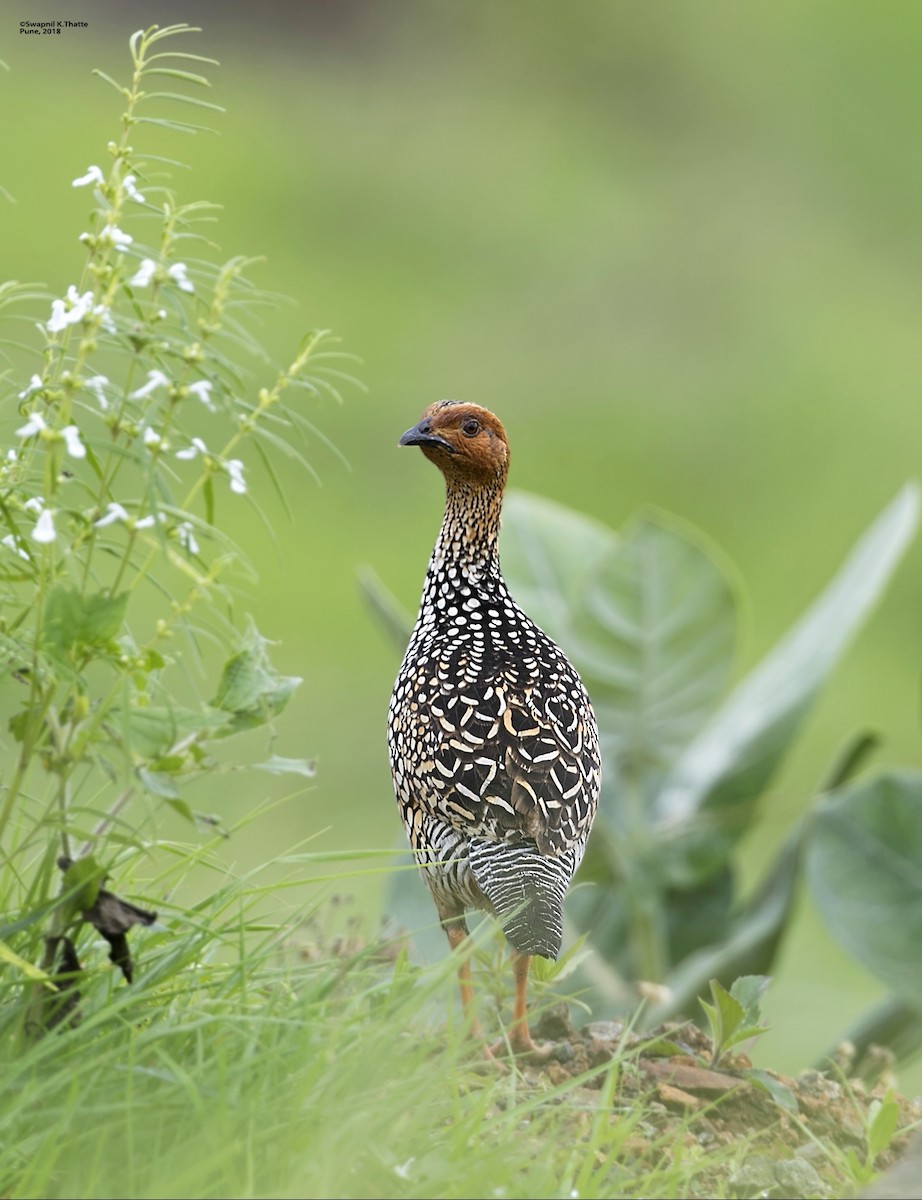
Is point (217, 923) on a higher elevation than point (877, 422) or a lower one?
lower

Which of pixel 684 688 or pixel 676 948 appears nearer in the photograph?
pixel 684 688

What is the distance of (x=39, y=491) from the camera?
271 centimetres

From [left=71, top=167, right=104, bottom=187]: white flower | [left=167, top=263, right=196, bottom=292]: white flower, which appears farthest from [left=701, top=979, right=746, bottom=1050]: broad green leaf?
[left=71, top=167, right=104, bottom=187]: white flower

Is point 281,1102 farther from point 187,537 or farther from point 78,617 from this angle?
point 187,537

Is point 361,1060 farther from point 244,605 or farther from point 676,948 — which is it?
point 244,605

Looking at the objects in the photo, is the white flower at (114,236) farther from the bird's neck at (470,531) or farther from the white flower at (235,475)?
the bird's neck at (470,531)

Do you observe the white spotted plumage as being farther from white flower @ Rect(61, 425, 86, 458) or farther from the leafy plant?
the leafy plant

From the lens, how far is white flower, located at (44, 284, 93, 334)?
2.32 m

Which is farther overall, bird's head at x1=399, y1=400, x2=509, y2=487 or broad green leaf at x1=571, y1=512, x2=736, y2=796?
broad green leaf at x1=571, y1=512, x2=736, y2=796

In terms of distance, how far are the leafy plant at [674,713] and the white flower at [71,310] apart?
2.55m

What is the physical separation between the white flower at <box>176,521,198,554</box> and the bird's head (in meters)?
0.47

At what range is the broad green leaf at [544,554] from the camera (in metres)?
5.70

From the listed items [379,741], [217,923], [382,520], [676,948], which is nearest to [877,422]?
[382,520]

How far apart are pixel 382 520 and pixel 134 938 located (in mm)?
9899
